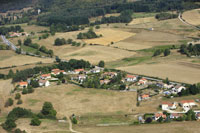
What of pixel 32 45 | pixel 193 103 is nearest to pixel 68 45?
pixel 32 45

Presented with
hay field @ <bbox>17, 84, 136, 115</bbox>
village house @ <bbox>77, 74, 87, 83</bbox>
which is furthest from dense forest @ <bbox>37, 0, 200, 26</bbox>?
hay field @ <bbox>17, 84, 136, 115</bbox>

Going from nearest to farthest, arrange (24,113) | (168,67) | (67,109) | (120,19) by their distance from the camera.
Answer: (24,113), (67,109), (168,67), (120,19)

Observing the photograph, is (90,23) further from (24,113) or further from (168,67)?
(24,113)

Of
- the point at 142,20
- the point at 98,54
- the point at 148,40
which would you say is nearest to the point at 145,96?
the point at 98,54

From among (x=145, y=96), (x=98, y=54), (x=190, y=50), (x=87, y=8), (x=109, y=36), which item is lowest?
(x=145, y=96)

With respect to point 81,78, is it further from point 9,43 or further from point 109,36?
point 9,43

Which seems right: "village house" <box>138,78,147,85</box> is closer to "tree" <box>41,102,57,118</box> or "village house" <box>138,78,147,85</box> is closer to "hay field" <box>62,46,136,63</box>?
"tree" <box>41,102,57,118</box>

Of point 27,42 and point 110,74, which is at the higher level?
point 27,42
